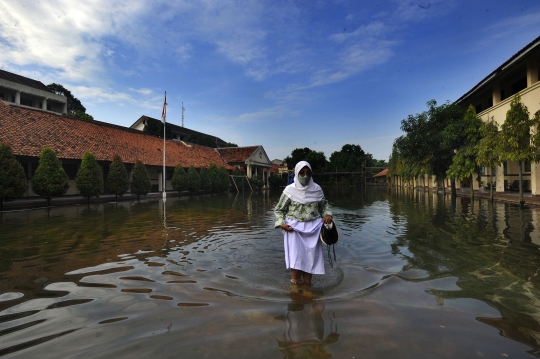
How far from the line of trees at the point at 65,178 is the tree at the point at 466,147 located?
20.0 m

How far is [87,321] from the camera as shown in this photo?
122 inches

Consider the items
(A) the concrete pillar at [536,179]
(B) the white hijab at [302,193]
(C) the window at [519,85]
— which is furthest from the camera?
(C) the window at [519,85]

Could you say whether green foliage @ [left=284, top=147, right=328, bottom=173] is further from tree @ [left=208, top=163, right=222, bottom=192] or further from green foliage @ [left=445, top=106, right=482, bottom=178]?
green foliage @ [left=445, top=106, right=482, bottom=178]

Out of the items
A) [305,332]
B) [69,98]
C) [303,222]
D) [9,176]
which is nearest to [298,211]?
[303,222]

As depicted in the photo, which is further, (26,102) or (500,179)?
(26,102)

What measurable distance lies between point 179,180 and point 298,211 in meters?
23.6

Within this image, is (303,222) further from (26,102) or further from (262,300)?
(26,102)

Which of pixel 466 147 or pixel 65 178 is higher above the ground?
Answer: pixel 466 147

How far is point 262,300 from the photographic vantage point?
364 cm

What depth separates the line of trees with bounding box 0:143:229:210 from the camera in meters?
13.5

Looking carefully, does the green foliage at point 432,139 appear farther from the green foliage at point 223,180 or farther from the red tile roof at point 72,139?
the red tile roof at point 72,139

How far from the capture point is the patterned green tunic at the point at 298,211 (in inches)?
159

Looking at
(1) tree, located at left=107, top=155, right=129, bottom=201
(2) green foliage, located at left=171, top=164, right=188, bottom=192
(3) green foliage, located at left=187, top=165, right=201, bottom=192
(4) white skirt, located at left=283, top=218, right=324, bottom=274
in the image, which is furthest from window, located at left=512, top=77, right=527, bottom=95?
(1) tree, located at left=107, top=155, right=129, bottom=201

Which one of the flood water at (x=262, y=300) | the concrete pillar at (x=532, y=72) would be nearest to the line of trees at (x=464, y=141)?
the concrete pillar at (x=532, y=72)
